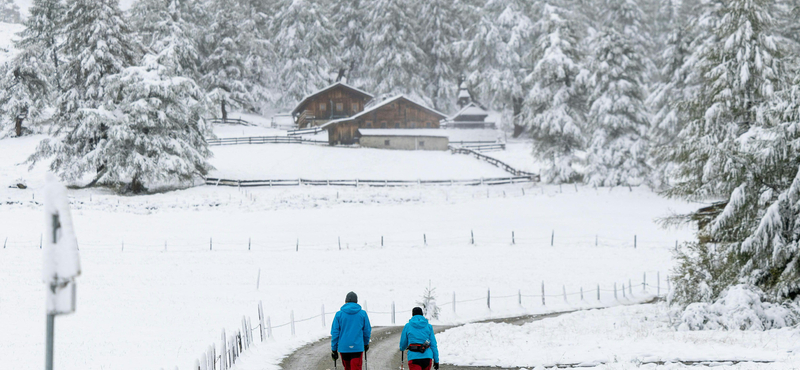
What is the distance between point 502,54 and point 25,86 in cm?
4517

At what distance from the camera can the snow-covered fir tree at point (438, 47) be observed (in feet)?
263

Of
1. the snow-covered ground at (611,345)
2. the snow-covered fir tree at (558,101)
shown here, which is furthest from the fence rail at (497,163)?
the snow-covered ground at (611,345)

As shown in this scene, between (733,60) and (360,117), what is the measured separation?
44.2 m

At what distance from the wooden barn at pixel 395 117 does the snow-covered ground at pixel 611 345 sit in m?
49.2

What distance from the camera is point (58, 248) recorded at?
425 centimetres

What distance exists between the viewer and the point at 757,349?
39.7 feet

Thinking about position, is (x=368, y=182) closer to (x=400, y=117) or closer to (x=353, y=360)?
(x=400, y=117)

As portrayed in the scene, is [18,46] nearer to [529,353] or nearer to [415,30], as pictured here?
[415,30]

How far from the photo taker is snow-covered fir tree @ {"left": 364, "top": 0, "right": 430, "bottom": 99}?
76.1 meters

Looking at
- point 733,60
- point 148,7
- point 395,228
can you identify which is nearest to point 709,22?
point 733,60

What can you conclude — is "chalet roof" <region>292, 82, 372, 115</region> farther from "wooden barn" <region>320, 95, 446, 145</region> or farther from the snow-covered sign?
the snow-covered sign

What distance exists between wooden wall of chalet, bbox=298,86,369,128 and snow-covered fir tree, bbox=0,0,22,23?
111132 mm

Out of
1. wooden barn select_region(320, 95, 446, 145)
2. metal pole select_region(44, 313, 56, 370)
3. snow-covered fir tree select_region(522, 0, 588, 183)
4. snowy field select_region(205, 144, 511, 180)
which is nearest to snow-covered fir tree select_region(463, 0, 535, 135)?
wooden barn select_region(320, 95, 446, 145)

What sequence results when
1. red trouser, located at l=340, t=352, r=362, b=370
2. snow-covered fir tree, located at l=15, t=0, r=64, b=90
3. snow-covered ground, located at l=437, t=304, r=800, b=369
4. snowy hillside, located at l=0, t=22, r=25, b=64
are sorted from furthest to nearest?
snowy hillside, located at l=0, t=22, r=25, b=64
snow-covered fir tree, located at l=15, t=0, r=64, b=90
snow-covered ground, located at l=437, t=304, r=800, b=369
red trouser, located at l=340, t=352, r=362, b=370
